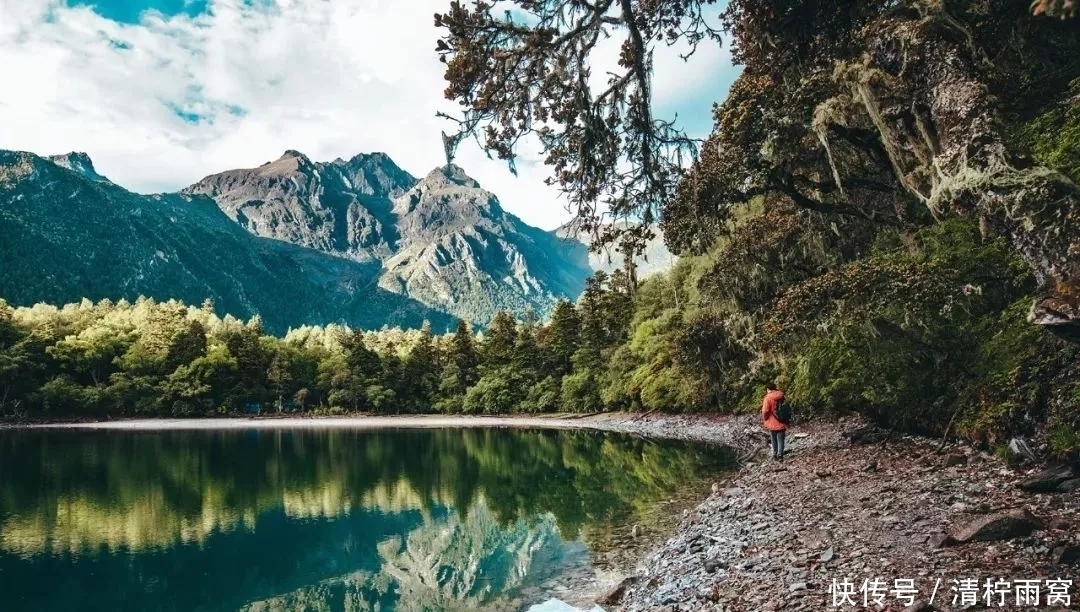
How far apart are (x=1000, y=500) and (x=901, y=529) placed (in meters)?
1.46

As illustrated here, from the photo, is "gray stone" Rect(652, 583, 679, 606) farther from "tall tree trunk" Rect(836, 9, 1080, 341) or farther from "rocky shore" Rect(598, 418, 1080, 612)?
"tall tree trunk" Rect(836, 9, 1080, 341)

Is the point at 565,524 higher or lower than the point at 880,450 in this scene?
lower

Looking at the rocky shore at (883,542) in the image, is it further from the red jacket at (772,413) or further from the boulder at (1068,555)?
the red jacket at (772,413)

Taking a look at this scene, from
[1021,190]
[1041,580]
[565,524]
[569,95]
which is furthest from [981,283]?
[565,524]

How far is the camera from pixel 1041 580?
6172 millimetres

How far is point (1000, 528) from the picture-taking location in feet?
24.5

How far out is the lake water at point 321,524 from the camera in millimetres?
15500

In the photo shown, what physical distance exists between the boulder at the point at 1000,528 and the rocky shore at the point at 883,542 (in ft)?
0.04

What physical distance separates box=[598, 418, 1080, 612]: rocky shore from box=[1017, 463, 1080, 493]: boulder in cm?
2

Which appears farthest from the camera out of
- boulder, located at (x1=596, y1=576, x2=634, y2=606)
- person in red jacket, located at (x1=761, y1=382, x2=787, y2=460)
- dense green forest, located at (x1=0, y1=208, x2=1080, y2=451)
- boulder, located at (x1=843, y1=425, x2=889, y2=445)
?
person in red jacket, located at (x1=761, y1=382, x2=787, y2=460)

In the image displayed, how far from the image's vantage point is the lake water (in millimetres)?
15500

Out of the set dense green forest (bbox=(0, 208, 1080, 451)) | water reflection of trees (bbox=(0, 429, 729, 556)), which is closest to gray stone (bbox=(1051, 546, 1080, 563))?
dense green forest (bbox=(0, 208, 1080, 451))

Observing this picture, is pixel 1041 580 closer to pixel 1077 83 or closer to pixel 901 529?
pixel 901 529

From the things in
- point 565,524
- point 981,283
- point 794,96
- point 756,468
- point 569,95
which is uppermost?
point 794,96
